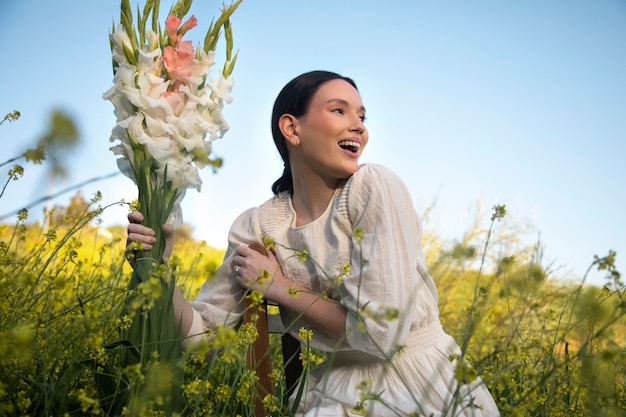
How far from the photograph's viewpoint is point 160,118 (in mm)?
1691

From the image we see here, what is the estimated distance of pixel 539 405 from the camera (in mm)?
2045

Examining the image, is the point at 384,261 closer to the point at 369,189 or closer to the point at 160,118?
the point at 369,189

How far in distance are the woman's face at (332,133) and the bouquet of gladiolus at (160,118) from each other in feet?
1.47

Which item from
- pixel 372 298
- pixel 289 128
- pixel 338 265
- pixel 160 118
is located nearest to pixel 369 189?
pixel 338 265

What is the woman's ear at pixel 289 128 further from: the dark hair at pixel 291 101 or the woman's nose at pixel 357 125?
the woman's nose at pixel 357 125

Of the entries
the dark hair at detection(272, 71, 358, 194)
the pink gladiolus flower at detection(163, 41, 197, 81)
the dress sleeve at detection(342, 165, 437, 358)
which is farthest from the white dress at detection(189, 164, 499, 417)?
the pink gladiolus flower at detection(163, 41, 197, 81)

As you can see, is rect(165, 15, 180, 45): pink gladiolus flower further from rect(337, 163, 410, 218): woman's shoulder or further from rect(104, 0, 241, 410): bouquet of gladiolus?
rect(337, 163, 410, 218): woman's shoulder

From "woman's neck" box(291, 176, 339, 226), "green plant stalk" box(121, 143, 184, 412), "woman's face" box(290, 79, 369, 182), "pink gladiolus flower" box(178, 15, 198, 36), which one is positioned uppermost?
"pink gladiolus flower" box(178, 15, 198, 36)

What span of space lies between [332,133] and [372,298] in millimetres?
690

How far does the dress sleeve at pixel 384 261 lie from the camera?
5.50 feet

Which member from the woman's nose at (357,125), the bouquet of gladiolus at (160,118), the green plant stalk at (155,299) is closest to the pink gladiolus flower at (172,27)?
the bouquet of gladiolus at (160,118)

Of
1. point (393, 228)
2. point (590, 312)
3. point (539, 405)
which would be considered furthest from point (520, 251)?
point (590, 312)

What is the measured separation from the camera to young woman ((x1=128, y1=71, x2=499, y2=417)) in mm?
1708

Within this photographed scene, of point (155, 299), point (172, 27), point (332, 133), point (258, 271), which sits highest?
point (172, 27)
